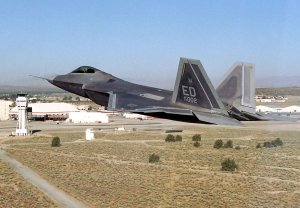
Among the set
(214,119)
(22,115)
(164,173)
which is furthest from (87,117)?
(214,119)

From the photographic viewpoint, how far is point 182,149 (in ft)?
270

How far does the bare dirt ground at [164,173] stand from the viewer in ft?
138

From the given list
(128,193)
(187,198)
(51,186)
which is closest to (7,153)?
(51,186)

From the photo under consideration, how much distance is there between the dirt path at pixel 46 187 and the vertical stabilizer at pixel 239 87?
1738 centimetres

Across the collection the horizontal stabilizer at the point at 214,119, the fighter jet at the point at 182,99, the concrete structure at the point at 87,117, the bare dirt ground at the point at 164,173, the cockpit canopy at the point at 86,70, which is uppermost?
the cockpit canopy at the point at 86,70

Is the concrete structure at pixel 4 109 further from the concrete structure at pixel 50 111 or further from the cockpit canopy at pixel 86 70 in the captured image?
the cockpit canopy at pixel 86 70

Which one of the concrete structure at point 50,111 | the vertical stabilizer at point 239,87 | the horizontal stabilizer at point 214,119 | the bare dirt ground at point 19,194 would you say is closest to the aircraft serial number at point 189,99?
the horizontal stabilizer at point 214,119

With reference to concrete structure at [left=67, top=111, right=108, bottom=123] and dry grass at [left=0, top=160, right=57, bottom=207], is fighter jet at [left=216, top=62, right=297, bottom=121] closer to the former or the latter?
dry grass at [left=0, top=160, right=57, bottom=207]

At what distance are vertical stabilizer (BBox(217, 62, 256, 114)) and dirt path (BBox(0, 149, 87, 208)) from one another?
17.4m

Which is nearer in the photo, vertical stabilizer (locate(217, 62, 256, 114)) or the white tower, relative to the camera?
vertical stabilizer (locate(217, 62, 256, 114))

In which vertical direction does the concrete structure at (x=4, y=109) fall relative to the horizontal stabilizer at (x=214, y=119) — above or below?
below

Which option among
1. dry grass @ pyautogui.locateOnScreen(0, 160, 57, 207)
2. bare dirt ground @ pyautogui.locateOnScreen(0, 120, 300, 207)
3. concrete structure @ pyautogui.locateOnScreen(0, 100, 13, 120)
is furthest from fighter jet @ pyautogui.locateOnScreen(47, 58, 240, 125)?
concrete structure @ pyautogui.locateOnScreen(0, 100, 13, 120)

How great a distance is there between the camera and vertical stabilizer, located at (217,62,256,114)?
30534 mm

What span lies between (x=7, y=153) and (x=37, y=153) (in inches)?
215
